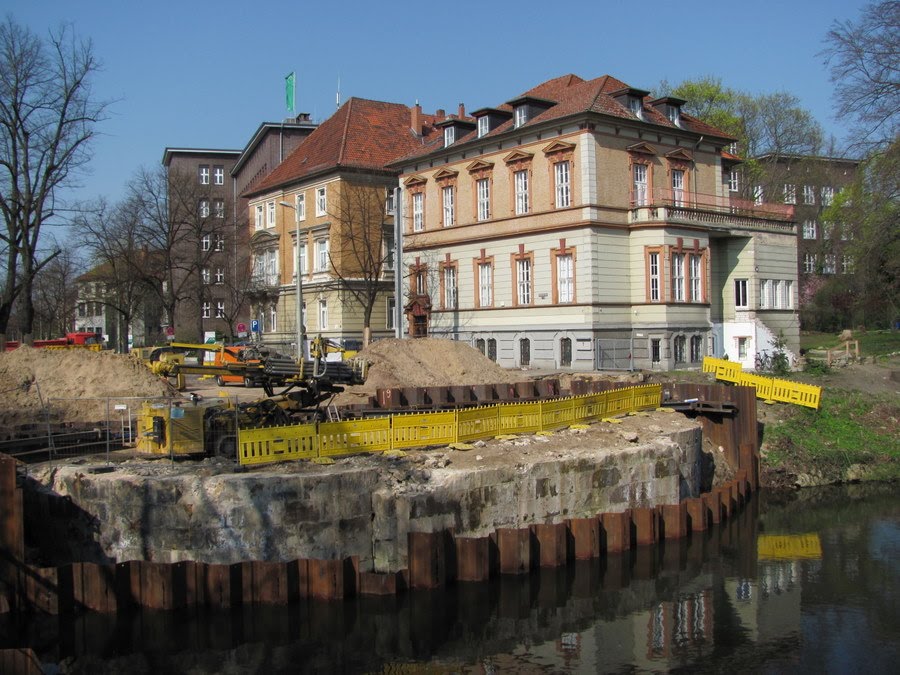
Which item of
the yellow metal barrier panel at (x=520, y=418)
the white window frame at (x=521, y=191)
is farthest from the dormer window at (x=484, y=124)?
the yellow metal barrier panel at (x=520, y=418)

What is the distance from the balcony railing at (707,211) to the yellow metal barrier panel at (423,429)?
79.5ft

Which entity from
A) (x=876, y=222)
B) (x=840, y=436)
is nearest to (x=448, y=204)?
(x=876, y=222)

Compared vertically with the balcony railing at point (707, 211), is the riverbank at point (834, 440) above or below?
below

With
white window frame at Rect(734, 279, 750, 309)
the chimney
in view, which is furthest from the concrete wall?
the chimney

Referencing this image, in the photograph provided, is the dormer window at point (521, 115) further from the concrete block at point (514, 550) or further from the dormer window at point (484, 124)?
the concrete block at point (514, 550)

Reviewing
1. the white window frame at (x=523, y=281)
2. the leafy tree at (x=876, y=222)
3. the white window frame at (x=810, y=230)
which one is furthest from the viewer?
the white window frame at (x=810, y=230)

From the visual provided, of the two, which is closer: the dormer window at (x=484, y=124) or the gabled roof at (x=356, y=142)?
the dormer window at (x=484, y=124)

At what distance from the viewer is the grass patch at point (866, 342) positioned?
45219mm

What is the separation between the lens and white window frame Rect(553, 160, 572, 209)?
1543 inches

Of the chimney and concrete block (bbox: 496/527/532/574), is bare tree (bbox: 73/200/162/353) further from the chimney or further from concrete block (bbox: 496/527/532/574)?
concrete block (bbox: 496/527/532/574)

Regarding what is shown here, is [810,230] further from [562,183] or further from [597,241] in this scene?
[597,241]

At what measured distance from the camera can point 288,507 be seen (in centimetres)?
1495

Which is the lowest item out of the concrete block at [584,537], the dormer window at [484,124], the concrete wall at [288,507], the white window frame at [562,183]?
the concrete block at [584,537]

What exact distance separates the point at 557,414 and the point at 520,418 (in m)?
1.36
